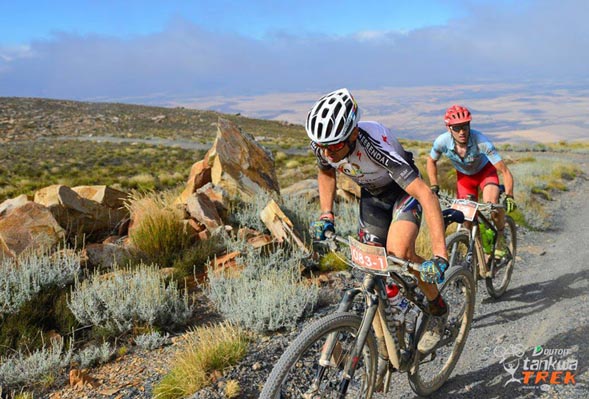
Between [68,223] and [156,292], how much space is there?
2.79 m

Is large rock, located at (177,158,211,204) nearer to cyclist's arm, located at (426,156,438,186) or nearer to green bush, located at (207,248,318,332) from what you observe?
green bush, located at (207,248,318,332)

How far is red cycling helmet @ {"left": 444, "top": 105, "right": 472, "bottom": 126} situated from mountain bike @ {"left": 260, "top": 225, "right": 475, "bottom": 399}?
2457mm

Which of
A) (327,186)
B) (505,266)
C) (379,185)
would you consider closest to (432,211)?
(379,185)

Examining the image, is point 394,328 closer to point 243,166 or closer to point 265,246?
point 265,246

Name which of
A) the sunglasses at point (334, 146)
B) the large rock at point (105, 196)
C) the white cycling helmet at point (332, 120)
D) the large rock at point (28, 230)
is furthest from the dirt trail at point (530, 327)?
the large rock at point (105, 196)

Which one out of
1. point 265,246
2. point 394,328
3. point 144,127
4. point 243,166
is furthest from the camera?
point 144,127

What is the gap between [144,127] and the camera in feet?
194

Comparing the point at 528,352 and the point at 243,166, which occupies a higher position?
the point at 243,166

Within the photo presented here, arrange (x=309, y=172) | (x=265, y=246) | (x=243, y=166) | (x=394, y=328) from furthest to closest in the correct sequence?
(x=309, y=172), (x=243, y=166), (x=265, y=246), (x=394, y=328)

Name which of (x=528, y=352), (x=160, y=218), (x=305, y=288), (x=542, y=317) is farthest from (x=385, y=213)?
(x=160, y=218)

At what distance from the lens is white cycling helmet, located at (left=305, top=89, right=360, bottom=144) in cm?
269

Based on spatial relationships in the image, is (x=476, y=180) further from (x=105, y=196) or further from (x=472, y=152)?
(x=105, y=196)

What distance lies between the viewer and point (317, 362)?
2600mm

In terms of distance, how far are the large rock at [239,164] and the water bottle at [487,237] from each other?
155 inches
